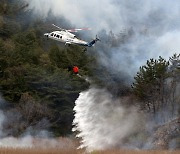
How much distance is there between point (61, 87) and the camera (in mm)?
53688

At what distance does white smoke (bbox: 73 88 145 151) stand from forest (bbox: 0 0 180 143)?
2.13m

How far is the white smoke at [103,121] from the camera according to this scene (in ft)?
129

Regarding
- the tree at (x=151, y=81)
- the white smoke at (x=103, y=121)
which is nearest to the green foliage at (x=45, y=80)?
the white smoke at (x=103, y=121)

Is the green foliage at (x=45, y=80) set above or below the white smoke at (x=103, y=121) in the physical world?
above

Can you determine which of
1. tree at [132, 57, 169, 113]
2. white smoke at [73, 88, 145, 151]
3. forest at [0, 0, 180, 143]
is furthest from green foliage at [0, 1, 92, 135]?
tree at [132, 57, 169, 113]

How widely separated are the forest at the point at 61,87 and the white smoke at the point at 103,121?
213 cm

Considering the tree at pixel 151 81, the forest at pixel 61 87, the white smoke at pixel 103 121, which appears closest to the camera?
the white smoke at pixel 103 121

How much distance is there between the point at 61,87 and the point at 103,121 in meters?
10.2

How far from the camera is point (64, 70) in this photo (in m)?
55.9

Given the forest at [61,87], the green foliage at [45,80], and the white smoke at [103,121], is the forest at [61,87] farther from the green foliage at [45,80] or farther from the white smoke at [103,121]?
the white smoke at [103,121]

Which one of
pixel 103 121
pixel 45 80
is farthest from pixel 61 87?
pixel 103 121

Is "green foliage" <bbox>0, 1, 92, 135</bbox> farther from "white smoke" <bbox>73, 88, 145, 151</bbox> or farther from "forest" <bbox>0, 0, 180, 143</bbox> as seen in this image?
"white smoke" <bbox>73, 88, 145, 151</bbox>

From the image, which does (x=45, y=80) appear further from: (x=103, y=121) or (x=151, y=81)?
(x=151, y=81)

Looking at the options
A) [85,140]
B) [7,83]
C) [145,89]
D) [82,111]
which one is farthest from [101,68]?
[85,140]
